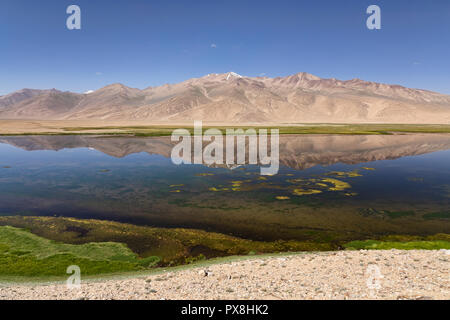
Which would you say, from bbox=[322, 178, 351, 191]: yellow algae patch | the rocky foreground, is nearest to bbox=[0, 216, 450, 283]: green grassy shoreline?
the rocky foreground

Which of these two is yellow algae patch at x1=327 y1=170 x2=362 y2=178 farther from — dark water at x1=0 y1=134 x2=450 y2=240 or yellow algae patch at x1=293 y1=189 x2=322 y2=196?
yellow algae patch at x1=293 y1=189 x2=322 y2=196

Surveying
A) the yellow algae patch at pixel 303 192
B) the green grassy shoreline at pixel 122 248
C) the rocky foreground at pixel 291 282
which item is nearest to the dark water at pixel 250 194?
the yellow algae patch at pixel 303 192

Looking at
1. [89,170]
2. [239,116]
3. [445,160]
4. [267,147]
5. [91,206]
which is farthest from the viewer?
[239,116]

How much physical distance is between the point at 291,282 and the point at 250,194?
558 inches

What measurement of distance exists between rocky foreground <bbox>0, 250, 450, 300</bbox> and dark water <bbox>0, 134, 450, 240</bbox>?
408cm

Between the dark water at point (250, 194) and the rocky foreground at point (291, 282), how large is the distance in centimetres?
408

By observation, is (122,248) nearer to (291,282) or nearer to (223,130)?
(291,282)

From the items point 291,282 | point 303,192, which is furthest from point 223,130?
point 291,282

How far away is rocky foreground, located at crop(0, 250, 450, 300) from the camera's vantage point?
9.02 metres

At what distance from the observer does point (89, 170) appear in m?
34.8

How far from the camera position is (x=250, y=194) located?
24.1m
